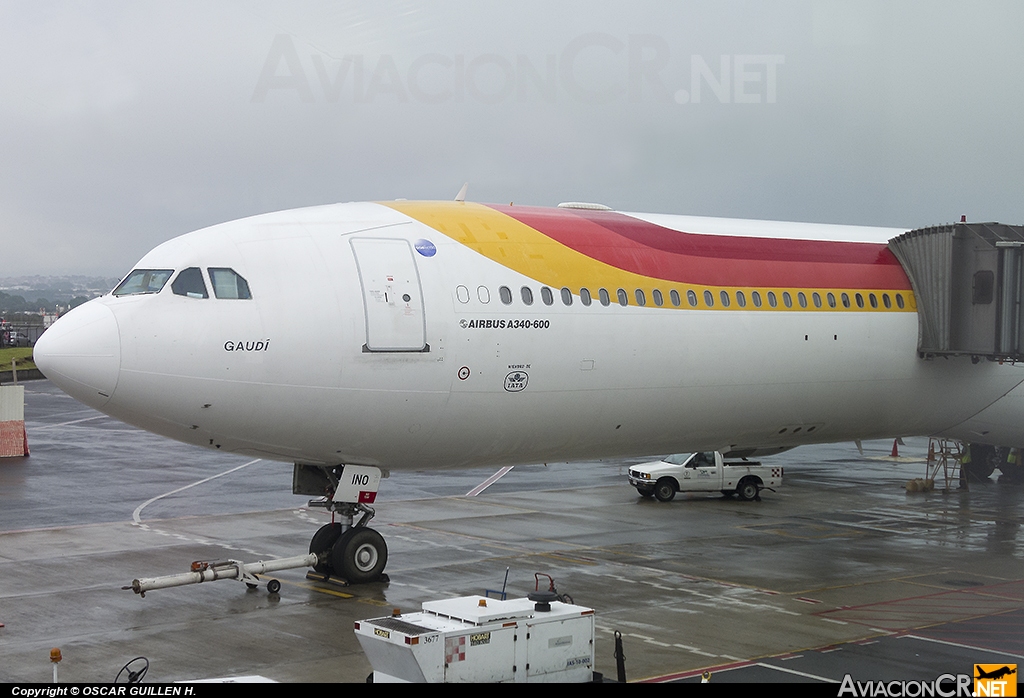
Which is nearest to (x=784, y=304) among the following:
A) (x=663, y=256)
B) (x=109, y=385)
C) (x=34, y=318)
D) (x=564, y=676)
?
(x=663, y=256)

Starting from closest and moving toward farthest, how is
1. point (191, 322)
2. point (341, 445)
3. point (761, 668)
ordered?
point (761, 668) < point (191, 322) < point (341, 445)

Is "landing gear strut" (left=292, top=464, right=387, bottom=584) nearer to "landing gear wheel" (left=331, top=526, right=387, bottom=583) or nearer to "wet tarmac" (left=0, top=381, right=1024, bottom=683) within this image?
"landing gear wheel" (left=331, top=526, right=387, bottom=583)

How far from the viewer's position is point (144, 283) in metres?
17.4

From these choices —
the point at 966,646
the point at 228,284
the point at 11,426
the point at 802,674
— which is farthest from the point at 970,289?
the point at 11,426

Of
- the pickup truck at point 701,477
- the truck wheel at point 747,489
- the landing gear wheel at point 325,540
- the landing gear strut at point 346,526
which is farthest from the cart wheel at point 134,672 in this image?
the truck wheel at point 747,489

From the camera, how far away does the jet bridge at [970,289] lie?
2375 cm

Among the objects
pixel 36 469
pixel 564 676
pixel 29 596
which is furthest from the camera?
pixel 36 469

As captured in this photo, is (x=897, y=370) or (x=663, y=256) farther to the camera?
(x=897, y=370)

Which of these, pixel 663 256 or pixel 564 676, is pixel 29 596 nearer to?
pixel 564 676

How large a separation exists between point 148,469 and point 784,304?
24.8m

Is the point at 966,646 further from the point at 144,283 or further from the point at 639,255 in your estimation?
the point at 144,283

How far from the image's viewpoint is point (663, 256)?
21359 millimetres

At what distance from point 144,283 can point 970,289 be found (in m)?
17.0

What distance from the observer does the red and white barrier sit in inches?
1565
